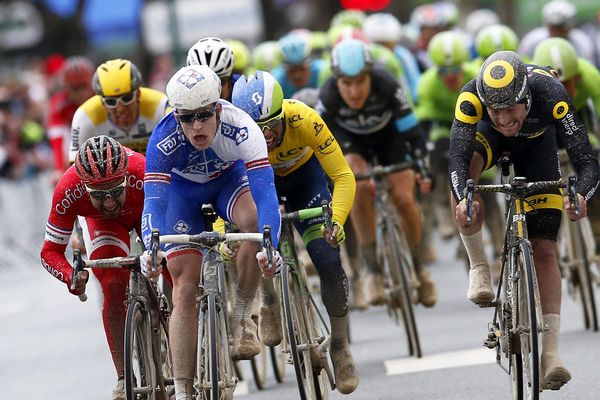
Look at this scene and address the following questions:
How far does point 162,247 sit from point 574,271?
4353 millimetres

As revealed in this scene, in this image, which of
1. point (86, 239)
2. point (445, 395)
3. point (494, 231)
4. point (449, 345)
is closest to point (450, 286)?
point (494, 231)

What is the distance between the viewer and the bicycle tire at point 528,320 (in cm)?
884

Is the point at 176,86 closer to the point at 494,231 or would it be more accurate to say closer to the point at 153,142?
the point at 153,142

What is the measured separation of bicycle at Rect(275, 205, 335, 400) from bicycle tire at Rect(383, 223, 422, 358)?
1855 millimetres

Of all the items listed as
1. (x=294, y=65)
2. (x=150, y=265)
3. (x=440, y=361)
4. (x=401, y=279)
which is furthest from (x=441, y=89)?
(x=150, y=265)

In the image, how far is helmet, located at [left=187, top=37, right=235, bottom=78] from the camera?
37.9ft

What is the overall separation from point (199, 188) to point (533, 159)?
6.27 feet

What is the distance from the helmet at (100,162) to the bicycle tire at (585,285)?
14.2 feet

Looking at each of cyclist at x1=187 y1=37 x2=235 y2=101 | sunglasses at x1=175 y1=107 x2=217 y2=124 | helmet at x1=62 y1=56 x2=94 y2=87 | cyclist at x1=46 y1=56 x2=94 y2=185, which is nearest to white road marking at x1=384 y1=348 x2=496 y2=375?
cyclist at x1=187 y1=37 x2=235 y2=101

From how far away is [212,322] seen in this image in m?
8.96

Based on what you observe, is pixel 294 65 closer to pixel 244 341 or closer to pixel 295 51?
pixel 295 51

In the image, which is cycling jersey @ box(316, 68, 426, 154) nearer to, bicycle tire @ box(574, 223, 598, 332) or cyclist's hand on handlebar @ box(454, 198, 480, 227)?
bicycle tire @ box(574, 223, 598, 332)

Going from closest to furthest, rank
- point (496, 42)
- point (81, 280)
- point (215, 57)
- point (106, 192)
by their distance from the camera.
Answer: point (81, 280) → point (106, 192) → point (215, 57) → point (496, 42)

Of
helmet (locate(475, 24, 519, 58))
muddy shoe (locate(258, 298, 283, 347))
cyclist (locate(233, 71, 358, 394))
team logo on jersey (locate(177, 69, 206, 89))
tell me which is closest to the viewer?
team logo on jersey (locate(177, 69, 206, 89))
